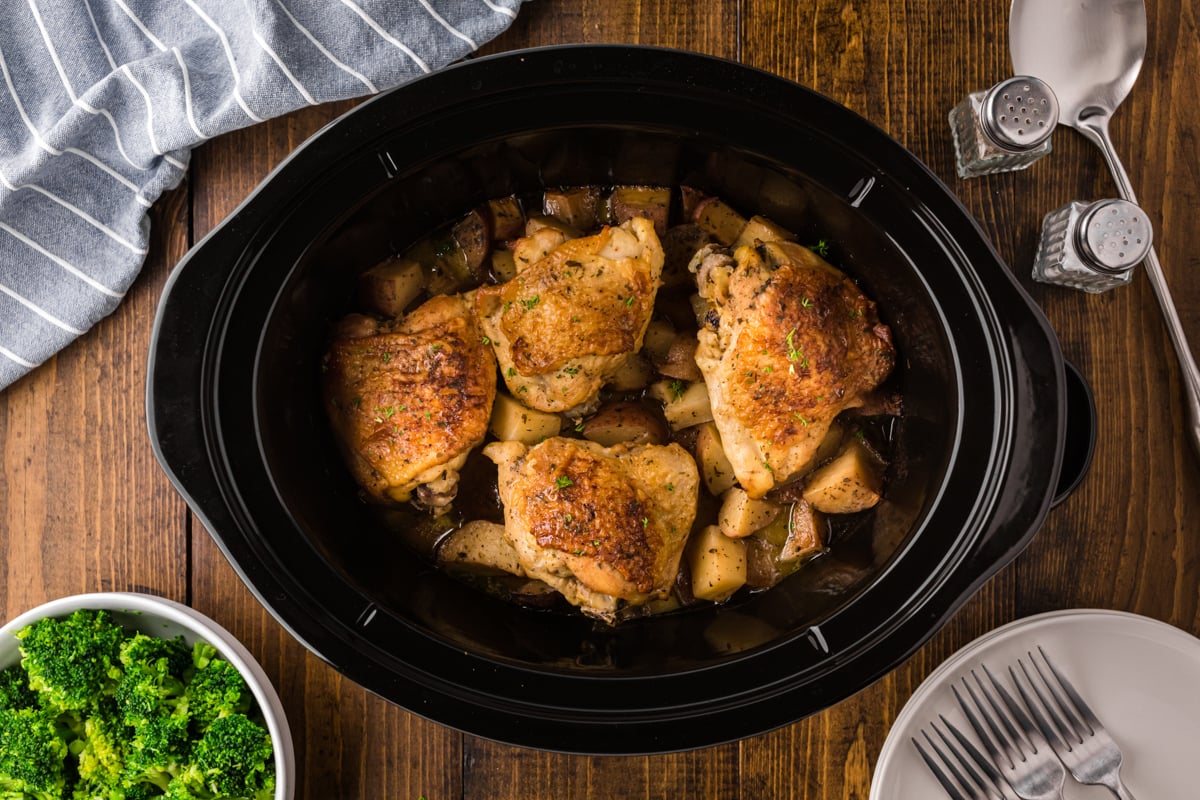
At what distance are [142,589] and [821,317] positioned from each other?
182cm

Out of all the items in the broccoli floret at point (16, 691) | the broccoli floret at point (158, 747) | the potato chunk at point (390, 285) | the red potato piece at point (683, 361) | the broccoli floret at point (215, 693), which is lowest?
the broccoli floret at point (158, 747)

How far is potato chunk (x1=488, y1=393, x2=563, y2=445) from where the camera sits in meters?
2.04

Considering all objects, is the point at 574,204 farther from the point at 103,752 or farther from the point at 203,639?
the point at 103,752

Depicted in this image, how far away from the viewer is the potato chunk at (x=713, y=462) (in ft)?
6.85

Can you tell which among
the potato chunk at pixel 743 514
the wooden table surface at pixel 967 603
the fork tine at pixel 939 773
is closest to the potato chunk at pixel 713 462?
the potato chunk at pixel 743 514

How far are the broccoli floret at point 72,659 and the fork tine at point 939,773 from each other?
1926mm

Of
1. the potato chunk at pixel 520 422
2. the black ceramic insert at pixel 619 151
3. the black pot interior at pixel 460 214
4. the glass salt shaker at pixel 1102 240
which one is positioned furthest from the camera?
the potato chunk at pixel 520 422

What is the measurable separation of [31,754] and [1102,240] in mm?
2713

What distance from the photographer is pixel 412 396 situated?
194cm

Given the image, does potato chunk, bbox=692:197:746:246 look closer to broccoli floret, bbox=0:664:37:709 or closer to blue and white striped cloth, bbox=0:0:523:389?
blue and white striped cloth, bbox=0:0:523:389

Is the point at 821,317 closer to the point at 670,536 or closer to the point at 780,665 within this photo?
the point at 670,536

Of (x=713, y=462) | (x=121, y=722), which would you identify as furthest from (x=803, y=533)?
(x=121, y=722)

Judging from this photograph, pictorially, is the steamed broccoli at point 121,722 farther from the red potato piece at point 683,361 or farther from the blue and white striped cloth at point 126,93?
the red potato piece at point 683,361

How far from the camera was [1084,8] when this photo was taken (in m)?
2.09
